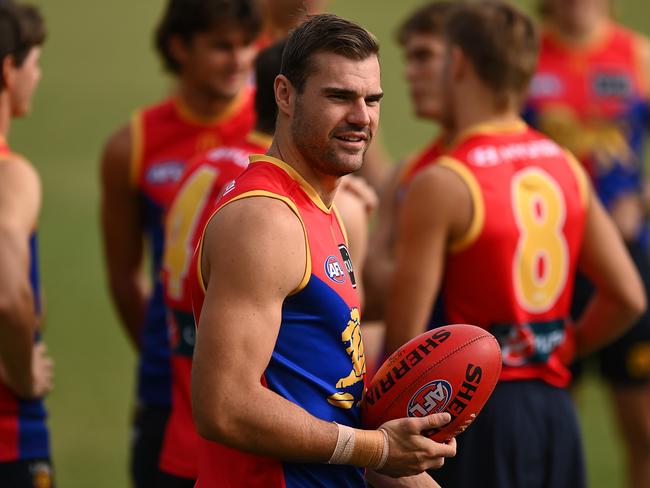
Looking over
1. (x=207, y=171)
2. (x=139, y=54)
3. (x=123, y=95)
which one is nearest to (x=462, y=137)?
(x=207, y=171)

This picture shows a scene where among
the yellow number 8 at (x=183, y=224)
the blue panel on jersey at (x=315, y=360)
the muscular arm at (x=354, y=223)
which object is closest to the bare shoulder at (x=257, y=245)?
the blue panel on jersey at (x=315, y=360)

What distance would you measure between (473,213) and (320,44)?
1.45 meters

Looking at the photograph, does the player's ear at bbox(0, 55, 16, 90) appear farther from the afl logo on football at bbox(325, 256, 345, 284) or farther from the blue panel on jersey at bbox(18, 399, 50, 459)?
the afl logo on football at bbox(325, 256, 345, 284)

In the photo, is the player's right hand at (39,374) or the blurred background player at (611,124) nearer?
the player's right hand at (39,374)

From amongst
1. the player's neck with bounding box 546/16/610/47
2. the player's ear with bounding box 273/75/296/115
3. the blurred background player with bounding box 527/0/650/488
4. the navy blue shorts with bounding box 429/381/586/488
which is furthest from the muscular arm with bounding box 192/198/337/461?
the player's neck with bounding box 546/16/610/47

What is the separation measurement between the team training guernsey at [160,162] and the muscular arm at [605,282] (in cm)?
176

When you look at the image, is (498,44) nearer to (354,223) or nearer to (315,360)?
(354,223)

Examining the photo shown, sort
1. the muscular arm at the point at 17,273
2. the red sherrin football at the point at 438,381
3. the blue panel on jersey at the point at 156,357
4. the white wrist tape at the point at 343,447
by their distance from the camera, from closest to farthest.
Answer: the white wrist tape at the point at 343,447
the red sherrin football at the point at 438,381
the muscular arm at the point at 17,273
the blue panel on jersey at the point at 156,357

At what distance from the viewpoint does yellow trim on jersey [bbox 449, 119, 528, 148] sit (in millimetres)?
4816

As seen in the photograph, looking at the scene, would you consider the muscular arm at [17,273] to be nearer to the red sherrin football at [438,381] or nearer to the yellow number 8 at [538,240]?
the red sherrin football at [438,381]

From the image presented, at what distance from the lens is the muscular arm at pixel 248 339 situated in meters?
3.11

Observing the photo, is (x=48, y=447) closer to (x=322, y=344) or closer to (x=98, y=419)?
(x=322, y=344)

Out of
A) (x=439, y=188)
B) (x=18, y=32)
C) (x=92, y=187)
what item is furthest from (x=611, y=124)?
(x=92, y=187)

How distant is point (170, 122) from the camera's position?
582cm
